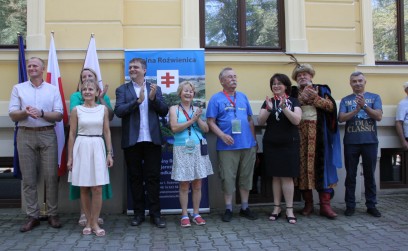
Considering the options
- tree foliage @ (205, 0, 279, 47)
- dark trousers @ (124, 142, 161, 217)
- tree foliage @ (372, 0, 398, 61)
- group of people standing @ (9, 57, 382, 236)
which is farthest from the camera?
tree foliage @ (372, 0, 398, 61)

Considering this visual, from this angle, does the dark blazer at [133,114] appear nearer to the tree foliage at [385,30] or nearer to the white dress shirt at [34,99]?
the white dress shirt at [34,99]

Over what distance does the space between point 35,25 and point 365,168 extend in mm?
4940

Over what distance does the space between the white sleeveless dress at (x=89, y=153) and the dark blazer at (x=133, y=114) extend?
0.30 metres

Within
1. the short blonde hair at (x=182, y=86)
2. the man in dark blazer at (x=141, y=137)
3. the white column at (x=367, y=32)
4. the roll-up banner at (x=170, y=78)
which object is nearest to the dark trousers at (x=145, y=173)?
the man in dark blazer at (x=141, y=137)

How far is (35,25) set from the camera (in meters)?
5.80

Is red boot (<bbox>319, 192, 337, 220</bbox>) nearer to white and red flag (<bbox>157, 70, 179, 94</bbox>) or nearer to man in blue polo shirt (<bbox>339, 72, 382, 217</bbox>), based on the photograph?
man in blue polo shirt (<bbox>339, 72, 382, 217</bbox>)

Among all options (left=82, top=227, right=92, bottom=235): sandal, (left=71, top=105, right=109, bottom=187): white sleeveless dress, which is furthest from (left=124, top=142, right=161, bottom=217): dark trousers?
(left=82, top=227, right=92, bottom=235): sandal

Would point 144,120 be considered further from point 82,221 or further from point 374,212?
point 374,212

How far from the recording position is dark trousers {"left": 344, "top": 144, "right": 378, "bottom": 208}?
18.0ft

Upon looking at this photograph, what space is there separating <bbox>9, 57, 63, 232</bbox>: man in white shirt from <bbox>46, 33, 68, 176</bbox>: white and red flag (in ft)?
0.70

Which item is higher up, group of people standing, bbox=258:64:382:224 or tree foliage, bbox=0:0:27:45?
tree foliage, bbox=0:0:27:45

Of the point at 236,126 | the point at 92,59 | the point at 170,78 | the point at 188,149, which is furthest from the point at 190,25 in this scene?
the point at 188,149

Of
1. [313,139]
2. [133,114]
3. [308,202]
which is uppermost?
[133,114]

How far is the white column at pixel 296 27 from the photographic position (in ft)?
20.4
